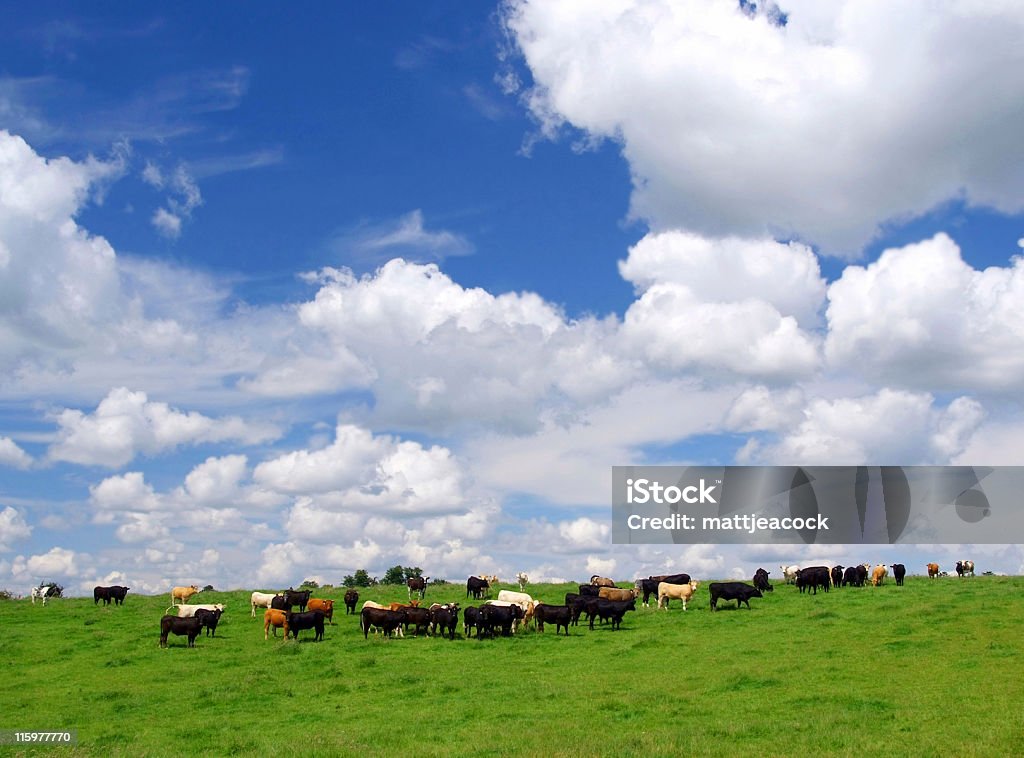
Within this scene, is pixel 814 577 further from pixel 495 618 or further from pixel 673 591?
pixel 495 618

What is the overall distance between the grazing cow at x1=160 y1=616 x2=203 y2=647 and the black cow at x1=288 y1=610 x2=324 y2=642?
3598mm

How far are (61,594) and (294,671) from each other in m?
35.7

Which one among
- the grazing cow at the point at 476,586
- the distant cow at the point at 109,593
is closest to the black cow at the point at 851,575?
the grazing cow at the point at 476,586

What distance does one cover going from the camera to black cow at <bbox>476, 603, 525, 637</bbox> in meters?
37.8

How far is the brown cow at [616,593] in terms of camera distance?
47281mm

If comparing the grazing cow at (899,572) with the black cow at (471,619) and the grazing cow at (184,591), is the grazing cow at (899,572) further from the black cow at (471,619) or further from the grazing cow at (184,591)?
the grazing cow at (184,591)

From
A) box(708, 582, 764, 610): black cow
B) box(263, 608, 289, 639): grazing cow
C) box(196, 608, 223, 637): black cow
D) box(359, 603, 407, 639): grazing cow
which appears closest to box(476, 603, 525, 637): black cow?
box(359, 603, 407, 639): grazing cow

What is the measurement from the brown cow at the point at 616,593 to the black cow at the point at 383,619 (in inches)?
509

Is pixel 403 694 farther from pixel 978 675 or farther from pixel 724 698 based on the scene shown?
pixel 978 675

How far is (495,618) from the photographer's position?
38062mm

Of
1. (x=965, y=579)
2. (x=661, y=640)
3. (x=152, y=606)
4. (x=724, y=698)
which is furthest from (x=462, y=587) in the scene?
(x=724, y=698)

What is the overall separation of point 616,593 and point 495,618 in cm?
1132

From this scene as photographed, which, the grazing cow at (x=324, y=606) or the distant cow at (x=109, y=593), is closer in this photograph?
the grazing cow at (x=324, y=606)

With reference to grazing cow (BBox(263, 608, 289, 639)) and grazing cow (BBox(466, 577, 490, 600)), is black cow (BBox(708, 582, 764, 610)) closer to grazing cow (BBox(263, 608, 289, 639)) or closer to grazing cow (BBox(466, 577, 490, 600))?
grazing cow (BBox(466, 577, 490, 600))
